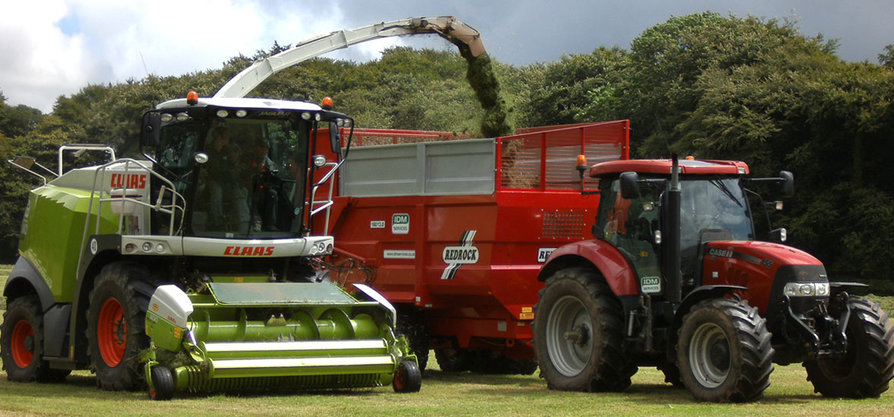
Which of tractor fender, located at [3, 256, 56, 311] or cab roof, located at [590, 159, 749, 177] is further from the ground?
cab roof, located at [590, 159, 749, 177]

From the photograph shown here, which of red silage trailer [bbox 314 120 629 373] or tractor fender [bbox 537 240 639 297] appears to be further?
red silage trailer [bbox 314 120 629 373]

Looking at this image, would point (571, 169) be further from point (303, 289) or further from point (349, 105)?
point (349, 105)

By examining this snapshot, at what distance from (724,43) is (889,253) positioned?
1098 centimetres

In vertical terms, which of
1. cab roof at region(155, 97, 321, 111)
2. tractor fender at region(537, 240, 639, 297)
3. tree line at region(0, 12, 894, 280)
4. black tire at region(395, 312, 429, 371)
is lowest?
black tire at region(395, 312, 429, 371)

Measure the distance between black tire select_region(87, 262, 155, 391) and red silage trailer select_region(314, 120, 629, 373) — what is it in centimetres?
226

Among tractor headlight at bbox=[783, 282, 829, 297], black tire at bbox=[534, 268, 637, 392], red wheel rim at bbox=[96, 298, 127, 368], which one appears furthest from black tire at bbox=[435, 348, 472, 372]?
tractor headlight at bbox=[783, 282, 829, 297]

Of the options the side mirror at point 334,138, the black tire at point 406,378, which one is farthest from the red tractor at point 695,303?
the side mirror at point 334,138

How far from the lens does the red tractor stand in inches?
366

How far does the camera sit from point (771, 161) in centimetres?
3434

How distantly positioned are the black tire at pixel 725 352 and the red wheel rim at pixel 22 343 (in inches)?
288

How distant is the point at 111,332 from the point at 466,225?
4076mm

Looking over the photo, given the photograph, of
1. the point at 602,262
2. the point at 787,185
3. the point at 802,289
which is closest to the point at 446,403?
the point at 602,262

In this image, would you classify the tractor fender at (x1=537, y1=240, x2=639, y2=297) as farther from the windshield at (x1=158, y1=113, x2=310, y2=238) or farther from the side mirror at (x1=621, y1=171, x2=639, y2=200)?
the windshield at (x1=158, y1=113, x2=310, y2=238)

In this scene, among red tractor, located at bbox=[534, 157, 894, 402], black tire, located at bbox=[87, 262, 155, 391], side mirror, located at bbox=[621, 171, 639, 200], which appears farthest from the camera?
black tire, located at bbox=[87, 262, 155, 391]
